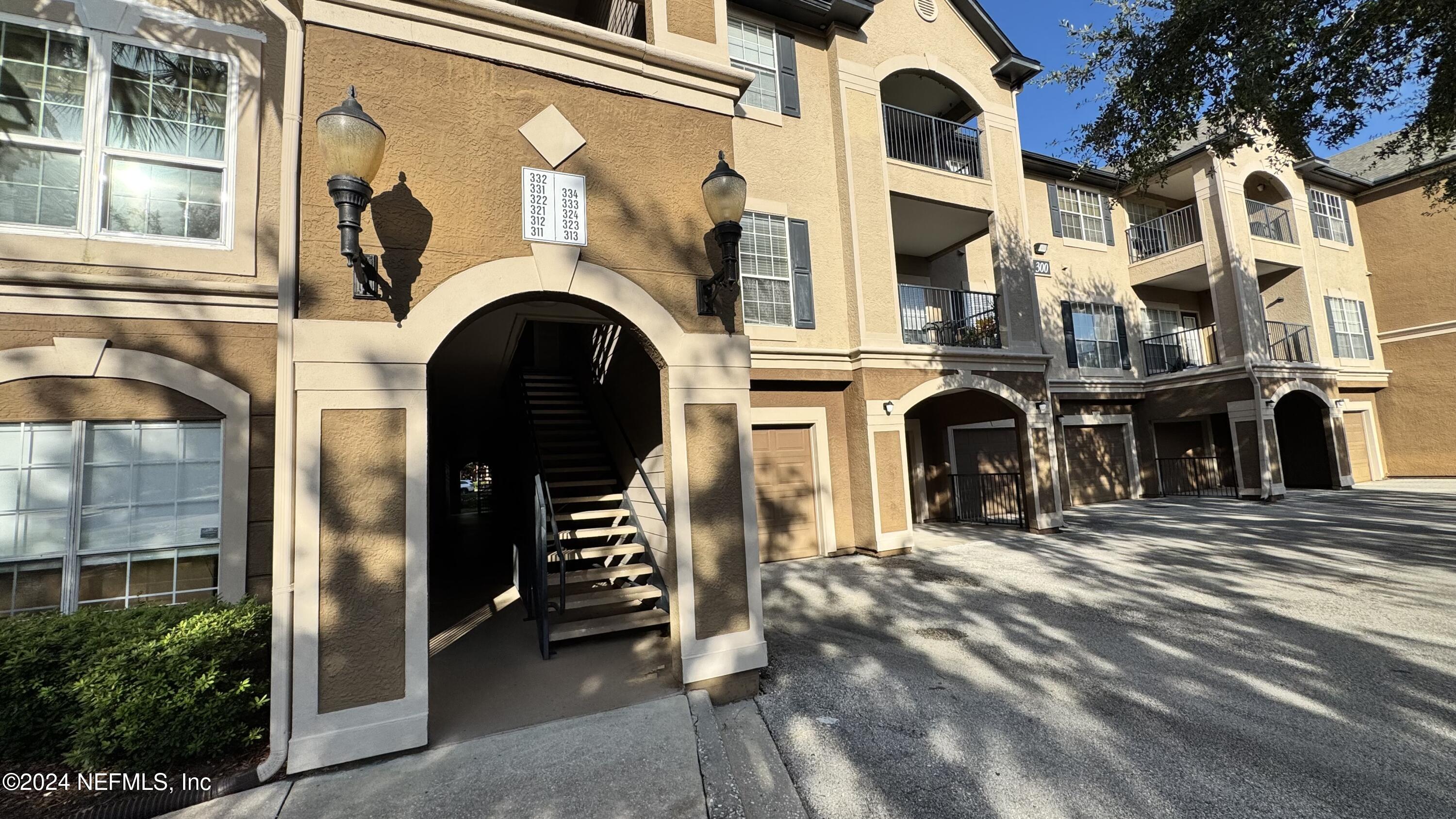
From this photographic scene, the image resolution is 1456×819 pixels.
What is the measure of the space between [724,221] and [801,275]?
523 cm

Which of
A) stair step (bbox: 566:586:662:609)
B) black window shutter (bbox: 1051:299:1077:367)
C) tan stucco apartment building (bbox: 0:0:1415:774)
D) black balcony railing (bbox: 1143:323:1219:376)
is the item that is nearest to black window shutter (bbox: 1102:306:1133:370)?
black balcony railing (bbox: 1143:323:1219:376)

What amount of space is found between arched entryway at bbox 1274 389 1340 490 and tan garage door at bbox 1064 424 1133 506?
4305mm

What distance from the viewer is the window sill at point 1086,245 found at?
15000 millimetres

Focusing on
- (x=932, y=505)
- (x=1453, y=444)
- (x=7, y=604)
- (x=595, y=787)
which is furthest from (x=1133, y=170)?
(x=1453, y=444)

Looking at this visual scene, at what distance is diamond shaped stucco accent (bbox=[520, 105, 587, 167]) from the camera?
162 inches

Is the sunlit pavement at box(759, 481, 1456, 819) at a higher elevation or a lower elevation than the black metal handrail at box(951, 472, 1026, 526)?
lower

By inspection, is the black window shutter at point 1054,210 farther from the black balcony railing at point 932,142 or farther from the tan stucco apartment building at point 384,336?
the tan stucco apartment building at point 384,336

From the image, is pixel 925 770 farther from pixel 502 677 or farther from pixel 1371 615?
pixel 1371 615

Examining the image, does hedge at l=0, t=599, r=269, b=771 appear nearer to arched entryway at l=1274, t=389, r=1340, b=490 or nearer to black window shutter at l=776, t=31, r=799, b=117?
black window shutter at l=776, t=31, r=799, b=117

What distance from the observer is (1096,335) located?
50.5ft

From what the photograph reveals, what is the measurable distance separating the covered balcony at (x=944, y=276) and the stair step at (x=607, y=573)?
21.5 feet

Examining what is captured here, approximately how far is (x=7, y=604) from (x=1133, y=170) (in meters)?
13.3

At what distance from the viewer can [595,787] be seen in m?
2.99

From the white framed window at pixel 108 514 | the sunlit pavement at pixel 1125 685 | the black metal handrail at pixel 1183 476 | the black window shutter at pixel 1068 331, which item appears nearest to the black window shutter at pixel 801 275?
the sunlit pavement at pixel 1125 685
